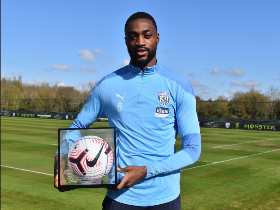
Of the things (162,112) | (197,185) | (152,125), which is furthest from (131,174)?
(197,185)

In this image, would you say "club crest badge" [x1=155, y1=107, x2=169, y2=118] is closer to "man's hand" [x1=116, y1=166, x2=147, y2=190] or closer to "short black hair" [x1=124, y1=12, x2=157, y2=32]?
"man's hand" [x1=116, y1=166, x2=147, y2=190]

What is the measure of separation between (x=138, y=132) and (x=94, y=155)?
14.0 inches

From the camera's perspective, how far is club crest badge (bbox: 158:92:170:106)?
230 centimetres

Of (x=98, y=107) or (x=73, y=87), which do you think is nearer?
(x=98, y=107)

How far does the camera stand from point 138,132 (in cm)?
227

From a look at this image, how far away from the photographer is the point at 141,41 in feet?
7.36

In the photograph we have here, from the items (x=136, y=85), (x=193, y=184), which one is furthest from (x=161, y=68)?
(x=193, y=184)

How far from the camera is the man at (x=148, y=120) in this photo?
2.26m

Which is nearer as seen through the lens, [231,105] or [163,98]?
[163,98]

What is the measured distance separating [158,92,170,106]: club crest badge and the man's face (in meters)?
0.25

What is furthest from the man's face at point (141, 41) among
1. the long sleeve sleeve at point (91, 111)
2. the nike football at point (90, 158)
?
the nike football at point (90, 158)

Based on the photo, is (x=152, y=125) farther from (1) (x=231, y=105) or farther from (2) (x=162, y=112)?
(1) (x=231, y=105)

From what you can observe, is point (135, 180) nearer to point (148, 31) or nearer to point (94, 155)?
point (94, 155)

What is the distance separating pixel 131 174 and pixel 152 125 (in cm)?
39
